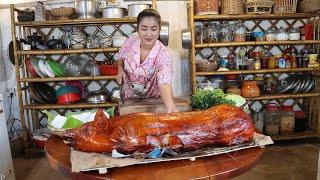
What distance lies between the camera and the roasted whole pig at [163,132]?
0.88m

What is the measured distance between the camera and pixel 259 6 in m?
2.75

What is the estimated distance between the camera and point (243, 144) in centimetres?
94

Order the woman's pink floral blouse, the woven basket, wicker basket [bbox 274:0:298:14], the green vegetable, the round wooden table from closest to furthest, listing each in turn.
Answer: the round wooden table, the green vegetable, the woman's pink floral blouse, the woven basket, wicker basket [bbox 274:0:298:14]

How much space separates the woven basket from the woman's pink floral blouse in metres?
1.89

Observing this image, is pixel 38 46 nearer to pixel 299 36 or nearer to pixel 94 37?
pixel 94 37

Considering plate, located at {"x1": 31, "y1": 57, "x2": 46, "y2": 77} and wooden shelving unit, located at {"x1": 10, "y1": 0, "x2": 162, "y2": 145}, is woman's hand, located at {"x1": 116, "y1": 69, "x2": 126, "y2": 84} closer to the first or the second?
wooden shelving unit, located at {"x1": 10, "y1": 0, "x2": 162, "y2": 145}

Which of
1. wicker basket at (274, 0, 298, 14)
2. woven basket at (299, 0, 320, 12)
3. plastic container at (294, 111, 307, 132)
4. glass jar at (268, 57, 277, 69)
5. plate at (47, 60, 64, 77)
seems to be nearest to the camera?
woven basket at (299, 0, 320, 12)

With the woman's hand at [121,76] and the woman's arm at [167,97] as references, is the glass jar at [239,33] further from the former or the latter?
the woman's arm at [167,97]

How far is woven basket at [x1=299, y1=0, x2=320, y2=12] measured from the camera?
2703 mm

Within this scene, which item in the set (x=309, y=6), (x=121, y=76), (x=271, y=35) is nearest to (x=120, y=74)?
(x=121, y=76)

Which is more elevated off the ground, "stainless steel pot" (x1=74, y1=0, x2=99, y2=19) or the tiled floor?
"stainless steel pot" (x1=74, y1=0, x2=99, y2=19)

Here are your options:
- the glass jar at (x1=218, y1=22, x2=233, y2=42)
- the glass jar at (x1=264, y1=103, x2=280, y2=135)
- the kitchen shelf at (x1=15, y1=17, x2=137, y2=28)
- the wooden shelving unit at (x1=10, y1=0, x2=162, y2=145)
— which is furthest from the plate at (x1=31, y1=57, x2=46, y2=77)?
the glass jar at (x1=264, y1=103, x2=280, y2=135)

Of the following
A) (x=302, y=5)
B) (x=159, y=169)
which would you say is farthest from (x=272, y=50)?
(x=159, y=169)

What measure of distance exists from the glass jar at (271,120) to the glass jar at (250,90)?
0.92 feet
